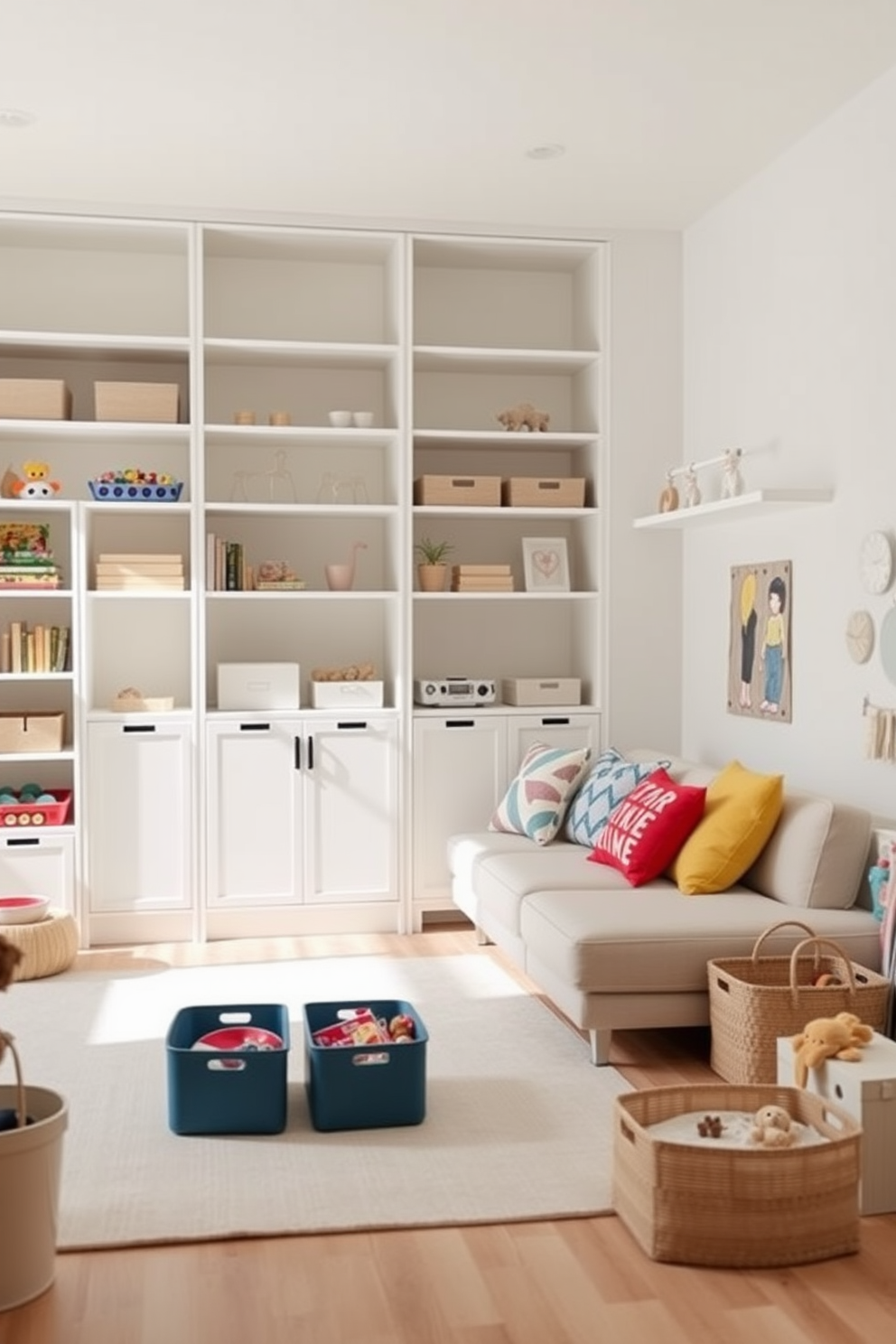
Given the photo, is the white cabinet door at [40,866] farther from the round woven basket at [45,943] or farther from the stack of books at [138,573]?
the stack of books at [138,573]

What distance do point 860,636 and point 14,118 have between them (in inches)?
120

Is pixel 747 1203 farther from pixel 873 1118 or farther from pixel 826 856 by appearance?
pixel 826 856

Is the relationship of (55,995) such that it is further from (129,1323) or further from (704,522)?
(704,522)

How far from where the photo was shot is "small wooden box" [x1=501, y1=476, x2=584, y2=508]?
5.82 m

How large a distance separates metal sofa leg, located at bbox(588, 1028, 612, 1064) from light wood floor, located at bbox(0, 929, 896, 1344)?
1021 millimetres

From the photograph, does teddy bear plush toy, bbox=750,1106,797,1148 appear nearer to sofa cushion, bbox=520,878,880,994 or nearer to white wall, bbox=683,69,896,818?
sofa cushion, bbox=520,878,880,994

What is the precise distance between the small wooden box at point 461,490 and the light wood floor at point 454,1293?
3.29m

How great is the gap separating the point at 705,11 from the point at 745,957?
249cm

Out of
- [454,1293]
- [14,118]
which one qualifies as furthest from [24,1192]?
[14,118]

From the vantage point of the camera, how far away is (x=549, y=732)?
584 cm

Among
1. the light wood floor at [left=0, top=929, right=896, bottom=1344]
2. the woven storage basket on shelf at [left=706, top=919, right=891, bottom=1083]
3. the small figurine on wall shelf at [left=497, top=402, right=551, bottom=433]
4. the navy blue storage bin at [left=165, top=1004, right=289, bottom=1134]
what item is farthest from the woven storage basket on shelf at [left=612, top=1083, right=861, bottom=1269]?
the small figurine on wall shelf at [left=497, top=402, right=551, bottom=433]

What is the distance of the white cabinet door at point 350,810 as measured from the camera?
564 centimetres

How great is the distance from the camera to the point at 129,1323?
2.60 meters

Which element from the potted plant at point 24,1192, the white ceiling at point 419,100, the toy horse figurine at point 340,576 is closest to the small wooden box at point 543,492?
the toy horse figurine at point 340,576
